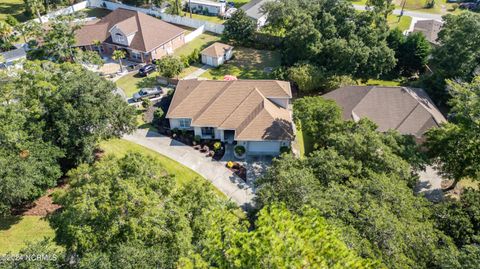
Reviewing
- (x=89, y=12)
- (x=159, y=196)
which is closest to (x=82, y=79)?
(x=159, y=196)

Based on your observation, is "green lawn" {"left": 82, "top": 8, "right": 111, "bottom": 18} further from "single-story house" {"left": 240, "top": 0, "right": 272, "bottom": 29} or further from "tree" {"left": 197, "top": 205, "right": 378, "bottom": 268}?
"tree" {"left": 197, "top": 205, "right": 378, "bottom": 268}

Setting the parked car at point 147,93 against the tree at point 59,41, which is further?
the tree at point 59,41

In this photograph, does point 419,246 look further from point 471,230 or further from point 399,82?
point 399,82

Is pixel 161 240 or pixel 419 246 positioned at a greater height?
pixel 161 240

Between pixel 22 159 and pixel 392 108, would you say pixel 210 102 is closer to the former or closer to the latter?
pixel 22 159

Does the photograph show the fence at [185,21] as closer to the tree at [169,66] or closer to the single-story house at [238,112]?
the tree at [169,66]

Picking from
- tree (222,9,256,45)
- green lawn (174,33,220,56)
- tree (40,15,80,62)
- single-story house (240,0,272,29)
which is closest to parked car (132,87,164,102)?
tree (40,15,80,62)

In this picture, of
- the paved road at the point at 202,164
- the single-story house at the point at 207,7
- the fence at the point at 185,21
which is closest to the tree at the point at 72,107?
the paved road at the point at 202,164
